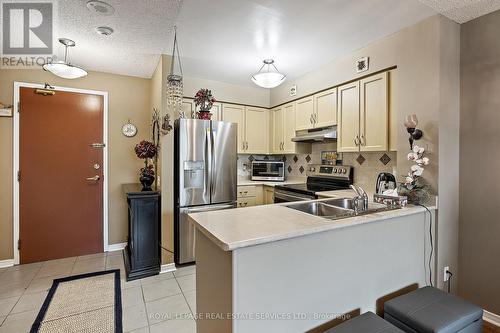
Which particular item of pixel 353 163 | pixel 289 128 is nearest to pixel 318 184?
pixel 353 163

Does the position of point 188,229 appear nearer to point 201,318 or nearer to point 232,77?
point 201,318

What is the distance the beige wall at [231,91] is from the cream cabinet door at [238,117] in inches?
4.4

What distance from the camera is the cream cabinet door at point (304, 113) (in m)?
3.47

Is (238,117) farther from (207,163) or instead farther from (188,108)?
(207,163)

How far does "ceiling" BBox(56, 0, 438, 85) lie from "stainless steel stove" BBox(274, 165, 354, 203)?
4.70 ft

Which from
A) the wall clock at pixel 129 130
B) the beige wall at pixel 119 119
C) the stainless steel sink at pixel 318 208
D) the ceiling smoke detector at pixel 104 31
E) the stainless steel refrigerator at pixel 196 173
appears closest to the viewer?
the stainless steel sink at pixel 318 208

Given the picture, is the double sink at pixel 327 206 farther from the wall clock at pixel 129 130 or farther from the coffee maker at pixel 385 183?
the wall clock at pixel 129 130

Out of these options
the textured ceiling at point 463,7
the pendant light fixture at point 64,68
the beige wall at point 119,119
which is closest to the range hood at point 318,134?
the textured ceiling at point 463,7

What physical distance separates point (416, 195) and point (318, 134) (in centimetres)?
149

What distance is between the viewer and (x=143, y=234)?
2805 millimetres

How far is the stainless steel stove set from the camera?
10.2 ft

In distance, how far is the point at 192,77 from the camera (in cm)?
365

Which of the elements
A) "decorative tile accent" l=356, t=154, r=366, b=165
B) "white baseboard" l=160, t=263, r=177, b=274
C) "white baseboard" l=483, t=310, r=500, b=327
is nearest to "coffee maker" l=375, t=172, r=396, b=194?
"decorative tile accent" l=356, t=154, r=366, b=165

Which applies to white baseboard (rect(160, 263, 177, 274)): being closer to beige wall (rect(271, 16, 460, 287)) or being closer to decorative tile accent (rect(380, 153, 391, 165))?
beige wall (rect(271, 16, 460, 287))
